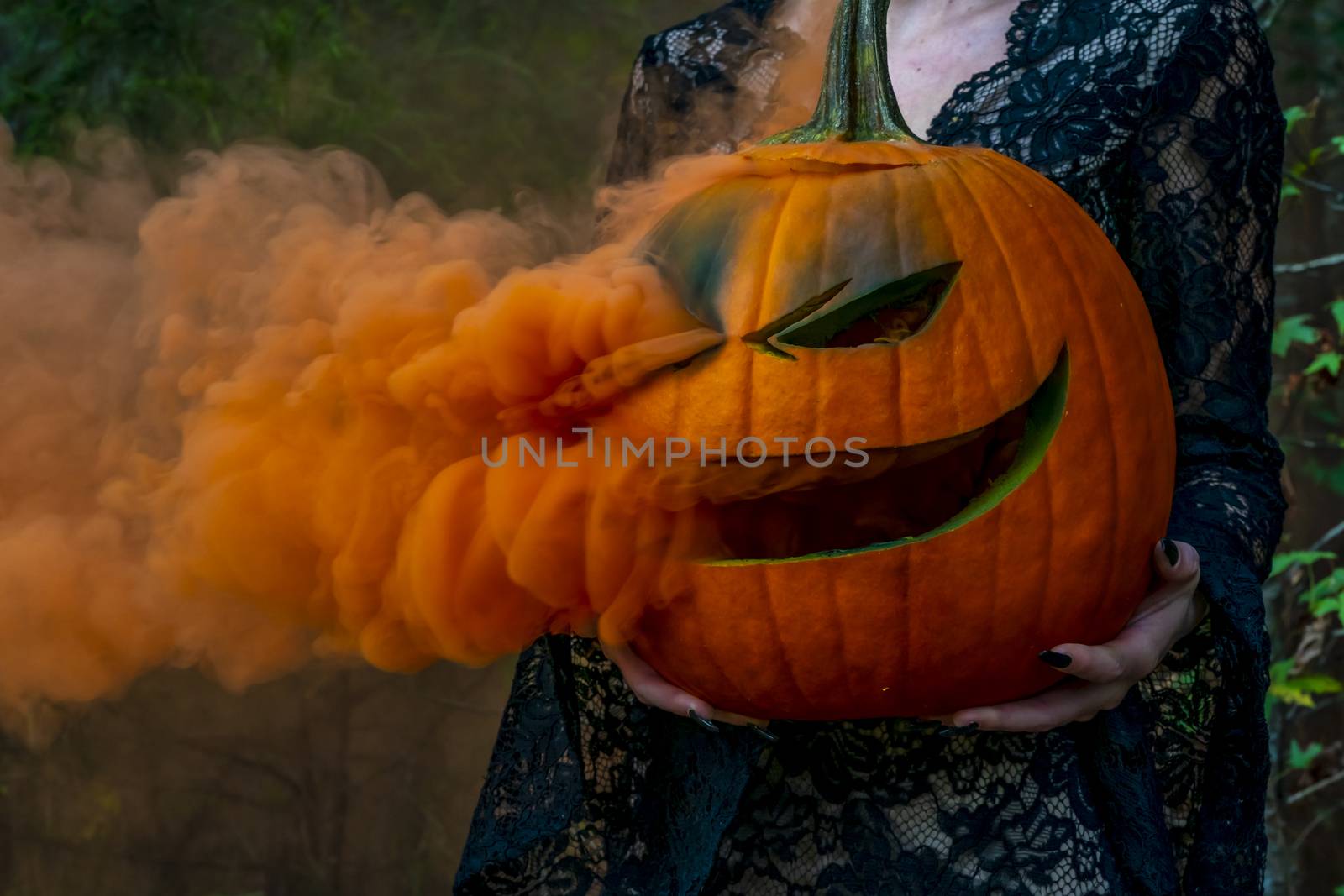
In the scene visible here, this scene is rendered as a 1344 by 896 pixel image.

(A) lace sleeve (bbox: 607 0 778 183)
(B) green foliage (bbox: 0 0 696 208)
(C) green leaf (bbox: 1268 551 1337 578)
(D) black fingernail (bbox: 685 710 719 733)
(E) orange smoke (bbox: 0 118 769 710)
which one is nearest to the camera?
(E) orange smoke (bbox: 0 118 769 710)

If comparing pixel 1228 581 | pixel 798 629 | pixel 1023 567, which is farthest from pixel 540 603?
pixel 1228 581

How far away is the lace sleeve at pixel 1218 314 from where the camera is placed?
113cm

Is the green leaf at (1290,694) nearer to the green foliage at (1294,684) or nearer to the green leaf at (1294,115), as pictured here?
the green foliage at (1294,684)

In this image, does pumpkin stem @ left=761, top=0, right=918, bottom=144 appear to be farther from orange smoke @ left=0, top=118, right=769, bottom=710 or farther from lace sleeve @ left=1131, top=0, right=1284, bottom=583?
lace sleeve @ left=1131, top=0, right=1284, bottom=583

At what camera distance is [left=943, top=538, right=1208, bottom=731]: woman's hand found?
37.6 inches

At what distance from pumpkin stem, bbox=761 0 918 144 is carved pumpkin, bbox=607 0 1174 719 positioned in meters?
0.01

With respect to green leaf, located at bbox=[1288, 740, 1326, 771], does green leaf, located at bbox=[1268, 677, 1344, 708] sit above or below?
above

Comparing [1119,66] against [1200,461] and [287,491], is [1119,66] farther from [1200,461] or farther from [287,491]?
[287,491]

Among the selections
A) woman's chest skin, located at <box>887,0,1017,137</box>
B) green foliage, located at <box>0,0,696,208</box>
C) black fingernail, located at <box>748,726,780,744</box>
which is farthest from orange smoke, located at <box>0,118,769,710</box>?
green foliage, located at <box>0,0,696,208</box>

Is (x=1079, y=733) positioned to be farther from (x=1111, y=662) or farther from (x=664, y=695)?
(x=664, y=695)

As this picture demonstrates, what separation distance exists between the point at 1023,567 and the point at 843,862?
323 millimetres

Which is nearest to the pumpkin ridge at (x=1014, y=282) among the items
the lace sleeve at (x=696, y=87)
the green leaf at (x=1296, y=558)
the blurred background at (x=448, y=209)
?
the lace sleeve at (x=696, y=87)

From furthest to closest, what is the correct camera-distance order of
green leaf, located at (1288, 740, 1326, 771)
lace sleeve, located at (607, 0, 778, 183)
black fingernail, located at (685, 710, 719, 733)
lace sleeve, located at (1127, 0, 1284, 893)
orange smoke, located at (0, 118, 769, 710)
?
green leaf, located at (1288, 740, 1326, 771) → lace sleeve, located at (607, 0, 778, 183) → lace sleeve, located at (1127, 0, 1284, 893) → black fingernail, located at (685, 710, 719, 733) → orange smoke, located at (0, 118, 769, 710)

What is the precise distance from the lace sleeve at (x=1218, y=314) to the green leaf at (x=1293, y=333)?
1.46m
